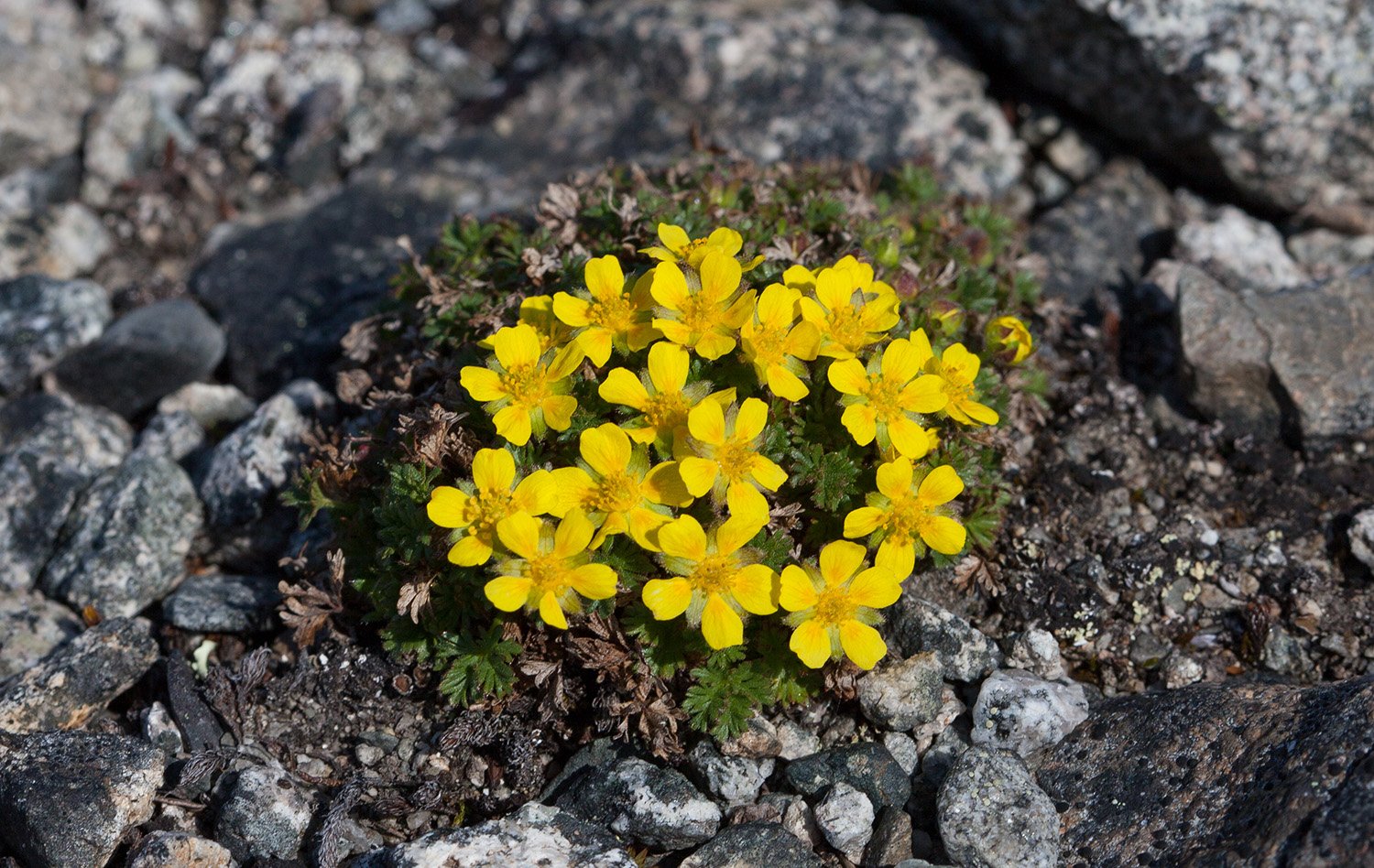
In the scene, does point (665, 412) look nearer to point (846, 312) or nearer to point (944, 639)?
point (846, 312)

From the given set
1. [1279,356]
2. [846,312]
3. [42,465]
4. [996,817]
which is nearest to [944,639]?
[996,817]

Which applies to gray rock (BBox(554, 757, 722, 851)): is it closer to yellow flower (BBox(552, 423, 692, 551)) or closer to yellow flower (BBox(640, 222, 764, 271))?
yellow flower (BBox(552, 423, 692, 551))

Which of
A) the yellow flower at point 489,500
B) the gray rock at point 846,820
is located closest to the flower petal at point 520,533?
the yellow flower at point 489,500

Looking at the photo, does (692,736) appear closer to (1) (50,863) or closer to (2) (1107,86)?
(1) (50,863)

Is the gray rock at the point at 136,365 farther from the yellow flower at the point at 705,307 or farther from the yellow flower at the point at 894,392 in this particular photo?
the yellow flower at the point at 894,392

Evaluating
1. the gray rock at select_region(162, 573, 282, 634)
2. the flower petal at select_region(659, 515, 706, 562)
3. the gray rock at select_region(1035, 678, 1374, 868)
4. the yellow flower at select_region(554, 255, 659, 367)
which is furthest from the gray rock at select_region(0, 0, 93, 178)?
the gray rock at select_region(1035, 678, 1374, 868)
